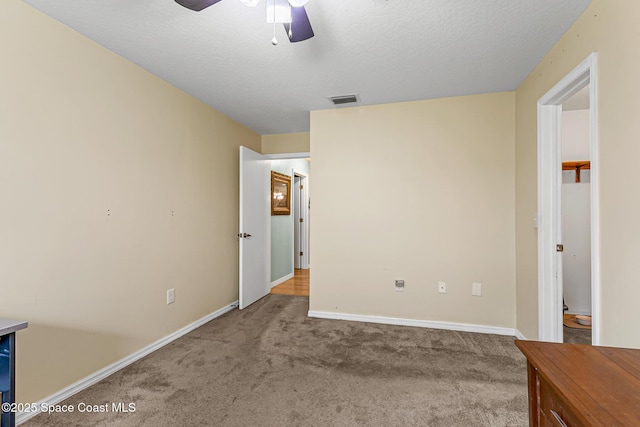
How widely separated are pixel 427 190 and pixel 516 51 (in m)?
1.35

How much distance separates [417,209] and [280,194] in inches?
105

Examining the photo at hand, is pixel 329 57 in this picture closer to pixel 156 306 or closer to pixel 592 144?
pixel 592 144

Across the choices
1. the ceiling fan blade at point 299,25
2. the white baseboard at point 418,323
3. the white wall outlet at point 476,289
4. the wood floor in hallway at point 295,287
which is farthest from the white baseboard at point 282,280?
the ceiling fan blade at point 299,25

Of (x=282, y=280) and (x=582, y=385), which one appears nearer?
(x=582, y=385)

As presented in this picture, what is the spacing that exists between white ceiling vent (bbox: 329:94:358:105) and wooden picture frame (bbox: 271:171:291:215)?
2051mm

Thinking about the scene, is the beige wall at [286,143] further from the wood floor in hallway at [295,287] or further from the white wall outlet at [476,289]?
the white wall outlet at [476,289]

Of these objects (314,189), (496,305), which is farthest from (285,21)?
(496,305)

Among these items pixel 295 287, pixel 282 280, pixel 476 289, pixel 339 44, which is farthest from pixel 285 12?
pixel 282 280

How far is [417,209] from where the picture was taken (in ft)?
10.2

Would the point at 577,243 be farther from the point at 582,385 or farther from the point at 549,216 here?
the point at 582,385

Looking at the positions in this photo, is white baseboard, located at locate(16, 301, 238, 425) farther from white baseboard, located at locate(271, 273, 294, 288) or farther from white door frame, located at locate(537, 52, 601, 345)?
white door frame, located at locate(537, 52, 601, 345)

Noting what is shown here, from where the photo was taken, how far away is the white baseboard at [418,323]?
114 inches

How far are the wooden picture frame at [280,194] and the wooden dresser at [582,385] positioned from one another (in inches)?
166

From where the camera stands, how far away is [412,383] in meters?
2.03
